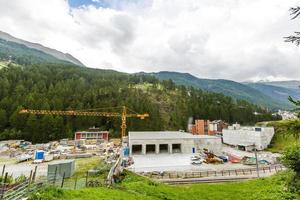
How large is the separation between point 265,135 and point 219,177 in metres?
44.5

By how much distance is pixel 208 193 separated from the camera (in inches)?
720

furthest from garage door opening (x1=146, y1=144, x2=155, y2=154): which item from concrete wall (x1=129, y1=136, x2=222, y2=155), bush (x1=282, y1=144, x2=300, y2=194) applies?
bush (x1=282, y1=144, x2=300, y2=194)

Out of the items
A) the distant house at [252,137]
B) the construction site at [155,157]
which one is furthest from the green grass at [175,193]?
the distant house at [252,137]

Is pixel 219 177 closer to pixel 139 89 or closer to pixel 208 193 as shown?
pixel 208 193

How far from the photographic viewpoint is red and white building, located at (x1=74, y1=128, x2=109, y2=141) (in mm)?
76456

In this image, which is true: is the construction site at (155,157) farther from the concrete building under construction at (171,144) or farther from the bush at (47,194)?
the bush at (47,194)

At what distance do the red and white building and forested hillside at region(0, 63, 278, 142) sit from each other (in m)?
4.28

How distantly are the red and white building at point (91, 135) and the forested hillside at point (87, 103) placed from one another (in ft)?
14.0

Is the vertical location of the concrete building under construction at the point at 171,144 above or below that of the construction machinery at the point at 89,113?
below

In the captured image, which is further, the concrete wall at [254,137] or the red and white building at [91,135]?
the red and white building at [91,135]

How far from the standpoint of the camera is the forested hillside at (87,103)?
76.0m

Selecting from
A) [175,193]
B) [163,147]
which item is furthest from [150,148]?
[175,193]

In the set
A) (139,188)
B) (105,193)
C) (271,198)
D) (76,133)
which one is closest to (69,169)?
(139,188)

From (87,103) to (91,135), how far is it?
21.7 m
